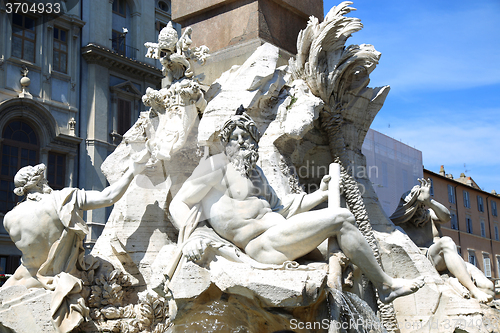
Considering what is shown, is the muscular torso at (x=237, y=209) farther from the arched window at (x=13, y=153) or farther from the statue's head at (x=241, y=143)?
the arched window at (x=13, y=153)

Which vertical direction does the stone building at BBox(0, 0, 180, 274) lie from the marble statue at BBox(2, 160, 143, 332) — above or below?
above

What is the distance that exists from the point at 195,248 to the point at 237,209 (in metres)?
0.59

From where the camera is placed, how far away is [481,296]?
6.42 meters

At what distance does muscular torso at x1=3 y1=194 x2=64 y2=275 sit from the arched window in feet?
41.2

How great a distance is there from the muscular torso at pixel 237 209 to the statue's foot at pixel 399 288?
1.02m

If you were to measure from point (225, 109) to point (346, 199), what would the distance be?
5.97 feet

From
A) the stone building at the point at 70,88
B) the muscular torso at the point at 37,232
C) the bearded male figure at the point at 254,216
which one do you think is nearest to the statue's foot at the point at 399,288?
the bearded male figure at the point at 254,216

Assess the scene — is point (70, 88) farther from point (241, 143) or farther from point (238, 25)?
point (241, 143)

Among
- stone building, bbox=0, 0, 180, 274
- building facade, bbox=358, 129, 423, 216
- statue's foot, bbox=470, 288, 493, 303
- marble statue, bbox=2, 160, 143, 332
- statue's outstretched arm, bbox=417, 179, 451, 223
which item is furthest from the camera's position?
stone building, bbox=0, 0, 180, 274

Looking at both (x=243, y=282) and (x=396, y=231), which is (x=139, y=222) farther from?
(x=396, y=231)

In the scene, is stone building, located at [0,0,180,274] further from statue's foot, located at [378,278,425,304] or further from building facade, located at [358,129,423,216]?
statue's foot, located at [378,278,425,304]

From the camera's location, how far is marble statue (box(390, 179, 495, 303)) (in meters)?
6.69

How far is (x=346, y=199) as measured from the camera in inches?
263

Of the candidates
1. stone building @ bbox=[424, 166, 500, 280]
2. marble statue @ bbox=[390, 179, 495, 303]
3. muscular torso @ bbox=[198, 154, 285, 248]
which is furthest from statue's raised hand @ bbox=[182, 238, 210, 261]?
stone building @ bbox=[424, 166, 500, 280]
